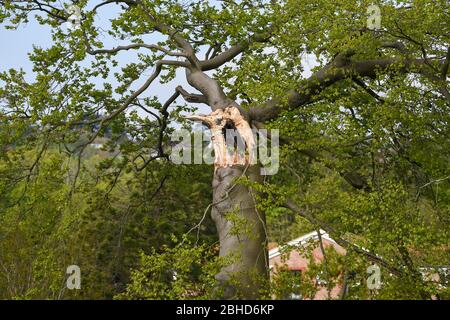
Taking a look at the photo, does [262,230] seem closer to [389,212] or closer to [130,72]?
[389,212]

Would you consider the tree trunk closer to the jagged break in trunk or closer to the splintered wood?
the jagged break in trunk

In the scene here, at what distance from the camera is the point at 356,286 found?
9164 mm

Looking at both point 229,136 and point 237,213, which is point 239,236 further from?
point 229,136

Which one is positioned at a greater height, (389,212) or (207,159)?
(207,159)

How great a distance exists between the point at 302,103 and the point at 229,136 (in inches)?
72.2

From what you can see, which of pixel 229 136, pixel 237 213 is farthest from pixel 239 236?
pixel 229 136

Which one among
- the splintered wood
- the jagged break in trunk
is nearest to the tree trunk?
the jagged break in trunk

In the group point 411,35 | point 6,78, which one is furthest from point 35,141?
point 411,35

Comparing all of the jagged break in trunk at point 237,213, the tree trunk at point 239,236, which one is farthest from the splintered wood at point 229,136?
the tree trunk at point 239,236

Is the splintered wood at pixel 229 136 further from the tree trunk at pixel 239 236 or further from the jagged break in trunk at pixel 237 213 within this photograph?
the tree trunk at pixel 239 236

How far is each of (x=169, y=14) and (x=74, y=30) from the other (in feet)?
7.88

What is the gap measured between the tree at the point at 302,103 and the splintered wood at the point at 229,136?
3 cm

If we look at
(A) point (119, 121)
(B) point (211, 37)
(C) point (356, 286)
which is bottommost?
(C) point (356, 286)

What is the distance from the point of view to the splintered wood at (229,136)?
1265cm
